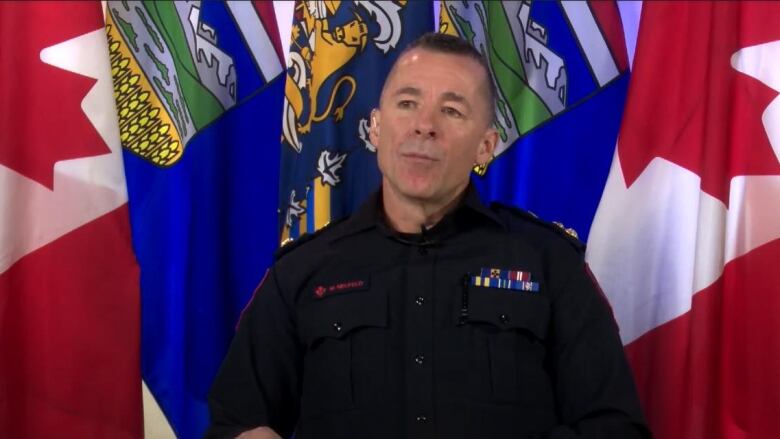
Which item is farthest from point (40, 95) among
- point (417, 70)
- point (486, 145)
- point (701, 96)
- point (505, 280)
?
point (701, 96)

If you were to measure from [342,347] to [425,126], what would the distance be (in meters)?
0.47

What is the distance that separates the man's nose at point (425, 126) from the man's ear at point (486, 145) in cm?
13

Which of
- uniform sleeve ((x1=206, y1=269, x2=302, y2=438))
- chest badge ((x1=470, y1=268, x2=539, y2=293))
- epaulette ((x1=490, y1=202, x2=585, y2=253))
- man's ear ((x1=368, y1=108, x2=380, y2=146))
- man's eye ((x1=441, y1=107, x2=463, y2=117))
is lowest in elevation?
uniform sleeve ((x1=206, y1=269, x2=302, y2=438))

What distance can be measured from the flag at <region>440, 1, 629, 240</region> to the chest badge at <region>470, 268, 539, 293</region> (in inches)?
23.4

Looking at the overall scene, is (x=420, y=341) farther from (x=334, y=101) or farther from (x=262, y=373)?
(x=334, y=101)

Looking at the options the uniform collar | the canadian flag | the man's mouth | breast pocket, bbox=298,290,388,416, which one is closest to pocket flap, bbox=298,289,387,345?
breast pocket, bbox=298,290,388,416

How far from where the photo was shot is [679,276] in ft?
7.62

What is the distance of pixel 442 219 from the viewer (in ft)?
6.70

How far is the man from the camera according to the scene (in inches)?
74.2

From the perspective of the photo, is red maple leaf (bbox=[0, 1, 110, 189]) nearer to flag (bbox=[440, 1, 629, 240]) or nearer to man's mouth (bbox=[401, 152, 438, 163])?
man's mouth (bbox=[401, 152, 438, 163])

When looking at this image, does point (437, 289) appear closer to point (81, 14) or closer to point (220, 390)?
point (220, 390)

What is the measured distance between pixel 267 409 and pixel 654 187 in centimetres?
106

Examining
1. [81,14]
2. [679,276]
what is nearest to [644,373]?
[679,276]

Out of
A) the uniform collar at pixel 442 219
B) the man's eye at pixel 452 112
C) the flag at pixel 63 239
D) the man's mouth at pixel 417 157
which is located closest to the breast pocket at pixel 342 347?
the uniform collar at pixel 442 219
